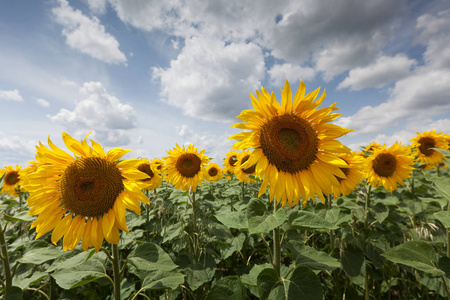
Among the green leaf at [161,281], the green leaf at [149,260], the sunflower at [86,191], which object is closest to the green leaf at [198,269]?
the green leaf at [161,281]

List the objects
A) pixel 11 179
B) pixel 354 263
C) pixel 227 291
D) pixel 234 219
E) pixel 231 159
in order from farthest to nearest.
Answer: pixel 231 159 → pixel 11 179 → pixel 354 263 → pixel 234 219 → pixel 227 291

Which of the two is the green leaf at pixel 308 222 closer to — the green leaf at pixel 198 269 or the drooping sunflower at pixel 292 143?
the drooping sunflower at pixel 292 143

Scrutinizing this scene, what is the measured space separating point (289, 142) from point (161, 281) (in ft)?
6.53

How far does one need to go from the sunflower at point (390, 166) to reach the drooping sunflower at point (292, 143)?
2736mm

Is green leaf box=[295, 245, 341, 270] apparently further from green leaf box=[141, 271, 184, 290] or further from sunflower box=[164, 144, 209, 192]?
sunflower box=[164, 144, 209, 192]

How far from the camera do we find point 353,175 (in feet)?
14.4

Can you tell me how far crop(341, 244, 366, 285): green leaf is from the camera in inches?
114

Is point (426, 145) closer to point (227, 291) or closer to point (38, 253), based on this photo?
point (227, 291)

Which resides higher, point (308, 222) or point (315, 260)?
point (308, 222)

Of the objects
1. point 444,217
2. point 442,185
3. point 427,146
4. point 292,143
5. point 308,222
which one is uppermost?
point 427,146

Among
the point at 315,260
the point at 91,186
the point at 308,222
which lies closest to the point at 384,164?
the point at 315,260

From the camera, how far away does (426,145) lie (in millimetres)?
6504

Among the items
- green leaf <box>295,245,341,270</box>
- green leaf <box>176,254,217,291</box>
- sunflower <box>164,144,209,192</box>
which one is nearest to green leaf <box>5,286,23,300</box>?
green leaf <box>176,254,217,291</box>

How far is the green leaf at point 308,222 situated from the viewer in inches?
73.9
